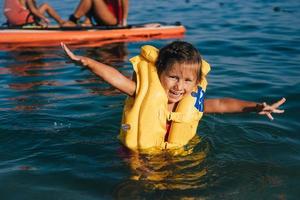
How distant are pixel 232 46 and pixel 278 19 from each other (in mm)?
3852

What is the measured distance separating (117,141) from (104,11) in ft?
21.6

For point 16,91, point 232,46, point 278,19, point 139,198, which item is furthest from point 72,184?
point 278,19

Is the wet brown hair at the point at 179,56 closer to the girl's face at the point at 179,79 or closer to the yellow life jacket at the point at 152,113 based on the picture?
the girl's face at the point at 179,79

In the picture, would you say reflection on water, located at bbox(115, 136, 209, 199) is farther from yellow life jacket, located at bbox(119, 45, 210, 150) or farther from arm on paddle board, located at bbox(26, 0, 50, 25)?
arm on paddle board, located at bbox(26, 0, 50, 25)

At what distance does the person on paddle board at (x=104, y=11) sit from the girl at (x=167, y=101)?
6.98 meters

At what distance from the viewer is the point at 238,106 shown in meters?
4.78

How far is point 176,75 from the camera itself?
14.5 feet

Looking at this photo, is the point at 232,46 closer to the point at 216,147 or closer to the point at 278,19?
the point at 278,19

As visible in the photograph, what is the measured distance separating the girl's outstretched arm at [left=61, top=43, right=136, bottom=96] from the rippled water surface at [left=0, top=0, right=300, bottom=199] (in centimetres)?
77

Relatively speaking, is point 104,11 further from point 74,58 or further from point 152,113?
point 74,58

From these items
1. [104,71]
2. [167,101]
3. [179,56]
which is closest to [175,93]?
[167,101]

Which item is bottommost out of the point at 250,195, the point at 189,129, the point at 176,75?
the point at 250,195

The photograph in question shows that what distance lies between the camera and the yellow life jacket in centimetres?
462

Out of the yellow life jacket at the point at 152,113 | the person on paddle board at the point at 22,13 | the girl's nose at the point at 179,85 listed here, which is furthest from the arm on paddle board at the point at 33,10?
A: the girl's nose at the point at 179,85
